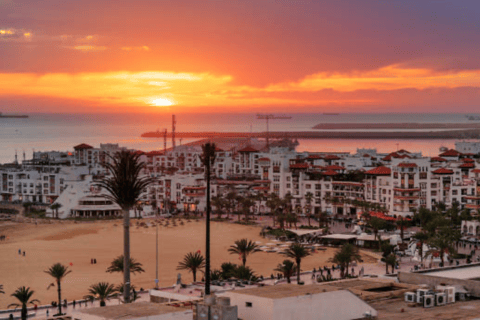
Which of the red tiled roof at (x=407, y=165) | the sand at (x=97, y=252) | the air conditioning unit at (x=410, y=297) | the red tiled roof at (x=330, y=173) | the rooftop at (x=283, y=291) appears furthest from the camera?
the red tiled roof at (x=330, y=173)

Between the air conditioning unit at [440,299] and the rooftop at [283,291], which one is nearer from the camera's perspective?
the rooftop at [283,291]

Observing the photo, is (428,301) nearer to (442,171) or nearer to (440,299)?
(440,299)

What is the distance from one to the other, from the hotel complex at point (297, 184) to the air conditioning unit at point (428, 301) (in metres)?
61.6

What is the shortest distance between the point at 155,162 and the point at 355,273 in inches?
3743

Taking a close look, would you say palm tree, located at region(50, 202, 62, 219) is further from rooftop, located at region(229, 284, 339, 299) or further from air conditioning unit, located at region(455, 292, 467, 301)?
rooftop, located at region(229, 284, 339, 299)

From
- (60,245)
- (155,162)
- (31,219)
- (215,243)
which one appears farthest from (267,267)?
(155,162)

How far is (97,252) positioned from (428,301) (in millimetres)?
46237

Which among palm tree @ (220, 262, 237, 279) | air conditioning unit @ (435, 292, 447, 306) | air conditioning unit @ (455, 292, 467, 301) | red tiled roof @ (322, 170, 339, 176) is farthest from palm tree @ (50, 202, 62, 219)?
air conditioning unit @ (435, 292, 447, 306)

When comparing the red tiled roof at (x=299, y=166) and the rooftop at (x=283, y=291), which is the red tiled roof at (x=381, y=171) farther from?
the rooftop at (x=283, y=291)

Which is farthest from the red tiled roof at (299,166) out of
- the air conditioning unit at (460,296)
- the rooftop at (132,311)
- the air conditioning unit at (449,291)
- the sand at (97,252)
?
the rooftop at (132,311)

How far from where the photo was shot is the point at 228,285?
34594mm

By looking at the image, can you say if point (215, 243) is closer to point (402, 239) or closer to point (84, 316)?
point (402, 239)

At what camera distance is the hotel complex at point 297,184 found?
3541 inches

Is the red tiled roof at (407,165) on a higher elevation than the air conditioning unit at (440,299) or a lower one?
higher
